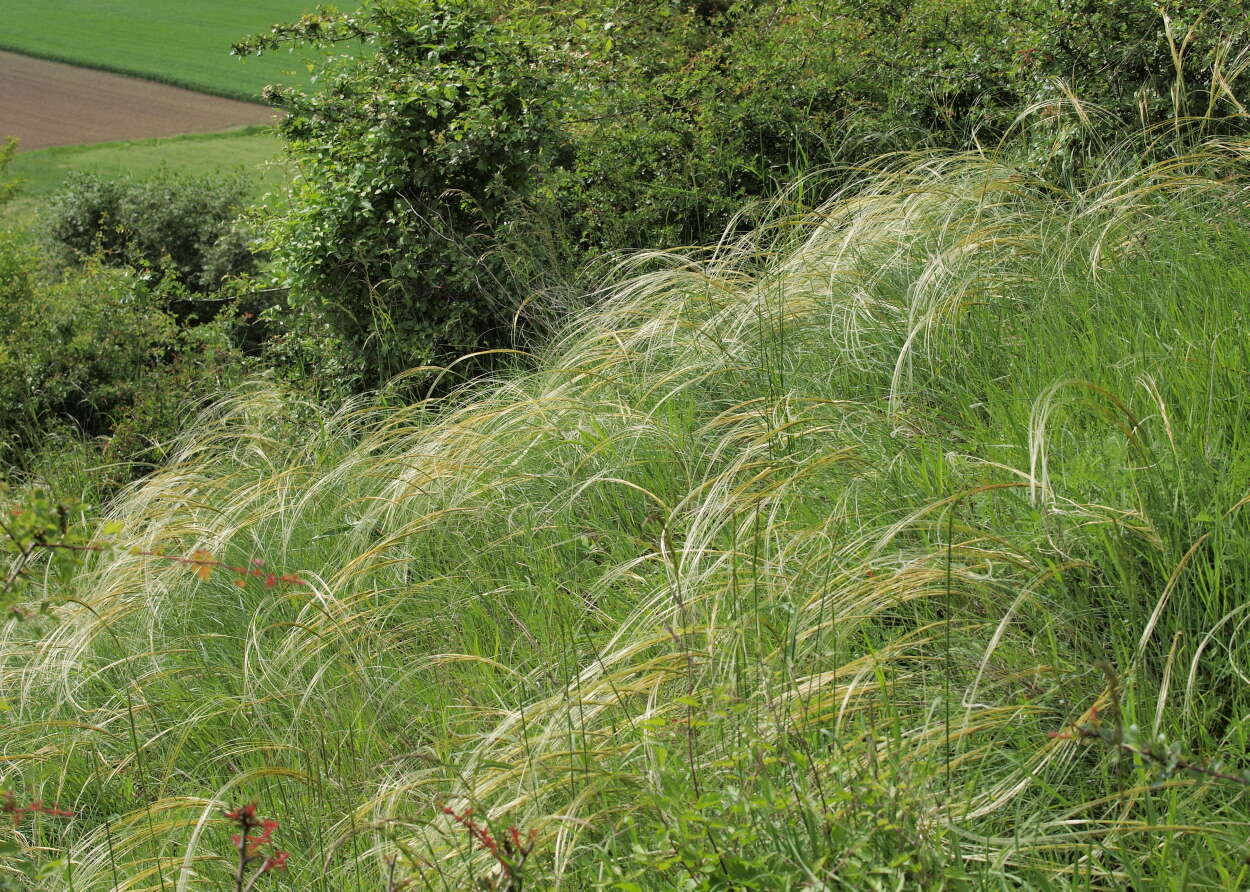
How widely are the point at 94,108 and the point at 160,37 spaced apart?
1336 cm

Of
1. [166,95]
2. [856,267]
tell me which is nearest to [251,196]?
[856,267]

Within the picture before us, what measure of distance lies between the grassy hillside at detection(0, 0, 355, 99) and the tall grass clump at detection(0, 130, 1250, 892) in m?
26.4

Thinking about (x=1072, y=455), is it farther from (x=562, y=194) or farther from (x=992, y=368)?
(x=562, y=194)

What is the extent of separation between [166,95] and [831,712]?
31.7 m

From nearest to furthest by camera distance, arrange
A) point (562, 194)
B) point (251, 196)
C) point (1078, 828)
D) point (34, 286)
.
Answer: point (1078, 828), point (562, 194), point (34, 286), point (251, 196)

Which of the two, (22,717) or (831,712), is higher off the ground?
(831,712)

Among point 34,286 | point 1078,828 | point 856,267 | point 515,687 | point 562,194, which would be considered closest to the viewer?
point 1078,828

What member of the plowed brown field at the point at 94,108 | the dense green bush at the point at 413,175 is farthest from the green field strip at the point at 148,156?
the dense green bush at the point at 413,175

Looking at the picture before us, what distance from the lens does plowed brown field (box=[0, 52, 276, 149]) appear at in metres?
24.8

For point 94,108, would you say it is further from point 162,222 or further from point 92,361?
point 92,361

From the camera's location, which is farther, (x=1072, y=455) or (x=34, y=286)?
(x=34, y=286)

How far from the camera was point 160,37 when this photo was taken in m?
39.0

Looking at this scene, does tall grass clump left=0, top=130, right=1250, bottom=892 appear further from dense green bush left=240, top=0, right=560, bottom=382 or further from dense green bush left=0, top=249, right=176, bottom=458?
dense green bush left=0, top=249, right=176, bottom=458

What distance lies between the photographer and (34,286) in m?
7.90
